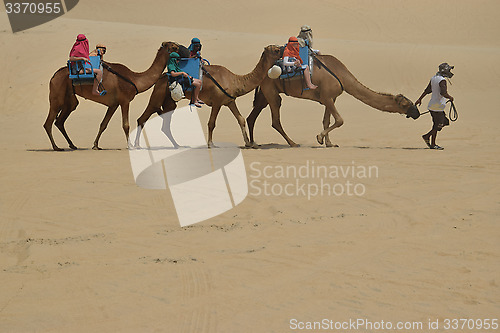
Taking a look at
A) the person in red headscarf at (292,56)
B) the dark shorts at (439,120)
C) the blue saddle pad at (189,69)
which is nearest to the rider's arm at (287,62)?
the person in red headscarf at (292,56)

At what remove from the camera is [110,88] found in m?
12.5

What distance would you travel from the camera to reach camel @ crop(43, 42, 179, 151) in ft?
41.1

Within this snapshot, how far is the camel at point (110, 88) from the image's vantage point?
41.1 feet

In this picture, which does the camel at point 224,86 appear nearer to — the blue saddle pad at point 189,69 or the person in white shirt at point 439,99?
the blue saddle pad at point 189,69

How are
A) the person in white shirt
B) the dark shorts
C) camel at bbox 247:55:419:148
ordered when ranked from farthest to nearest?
camel at bbox 247:55:419:148
the dark shorts
the person in white shirt

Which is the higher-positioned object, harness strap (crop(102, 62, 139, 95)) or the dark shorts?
harness strap (crop(102, 62, 139, 95))

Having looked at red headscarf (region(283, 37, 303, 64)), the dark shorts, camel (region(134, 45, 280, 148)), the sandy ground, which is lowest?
the sandy ground

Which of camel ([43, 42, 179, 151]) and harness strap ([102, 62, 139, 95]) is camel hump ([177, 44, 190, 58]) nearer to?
camel ([43, 42, 179, 151])

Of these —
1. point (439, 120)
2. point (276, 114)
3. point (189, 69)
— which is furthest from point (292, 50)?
point (439, 120)

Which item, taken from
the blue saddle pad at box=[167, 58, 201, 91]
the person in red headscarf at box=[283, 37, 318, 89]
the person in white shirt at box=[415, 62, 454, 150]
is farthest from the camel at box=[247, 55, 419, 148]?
the blue saddle pad at box=[167, 58, 201, 91]

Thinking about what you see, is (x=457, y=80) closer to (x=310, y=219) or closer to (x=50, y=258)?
(x=310, y=219)

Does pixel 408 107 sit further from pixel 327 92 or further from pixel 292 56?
pixel 292 56

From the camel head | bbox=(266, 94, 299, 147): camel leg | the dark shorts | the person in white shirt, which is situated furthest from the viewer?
bbox=(266, 94, 299, 147): camel leg

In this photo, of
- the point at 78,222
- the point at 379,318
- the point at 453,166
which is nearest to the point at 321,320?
the point at 379,318
